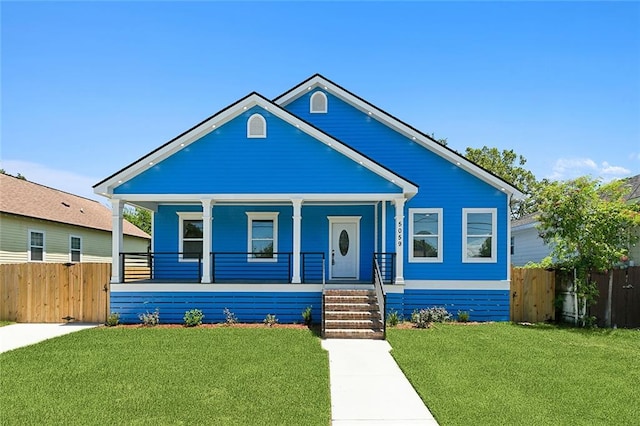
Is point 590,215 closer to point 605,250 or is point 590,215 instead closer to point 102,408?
point 605,250

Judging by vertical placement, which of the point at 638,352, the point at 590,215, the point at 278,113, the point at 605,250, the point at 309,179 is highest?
the point at 278,113

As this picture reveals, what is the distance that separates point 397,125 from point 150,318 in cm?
1023

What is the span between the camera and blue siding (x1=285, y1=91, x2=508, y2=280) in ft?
49.0

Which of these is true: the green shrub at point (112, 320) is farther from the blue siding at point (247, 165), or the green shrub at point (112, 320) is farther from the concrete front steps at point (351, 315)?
the concrete front steps at point (351, 315)

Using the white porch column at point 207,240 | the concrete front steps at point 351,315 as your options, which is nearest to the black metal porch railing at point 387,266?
the concrete front steps at point 351,315

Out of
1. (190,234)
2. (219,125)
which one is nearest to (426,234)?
(219,125)

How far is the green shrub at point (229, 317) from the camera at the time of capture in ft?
43.2

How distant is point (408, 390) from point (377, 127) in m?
10.7

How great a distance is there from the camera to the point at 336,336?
11445mm

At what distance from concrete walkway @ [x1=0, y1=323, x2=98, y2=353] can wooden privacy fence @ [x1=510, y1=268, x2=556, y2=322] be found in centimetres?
1316

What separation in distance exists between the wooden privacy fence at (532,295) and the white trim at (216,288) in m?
6.51

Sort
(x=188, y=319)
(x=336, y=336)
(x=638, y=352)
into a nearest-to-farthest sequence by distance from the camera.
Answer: (x=638, y=352)
(x=336, y=336)
(x=188, y=319)

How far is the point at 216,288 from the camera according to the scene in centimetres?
1351

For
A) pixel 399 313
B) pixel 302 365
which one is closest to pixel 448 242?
pixel 399 313
